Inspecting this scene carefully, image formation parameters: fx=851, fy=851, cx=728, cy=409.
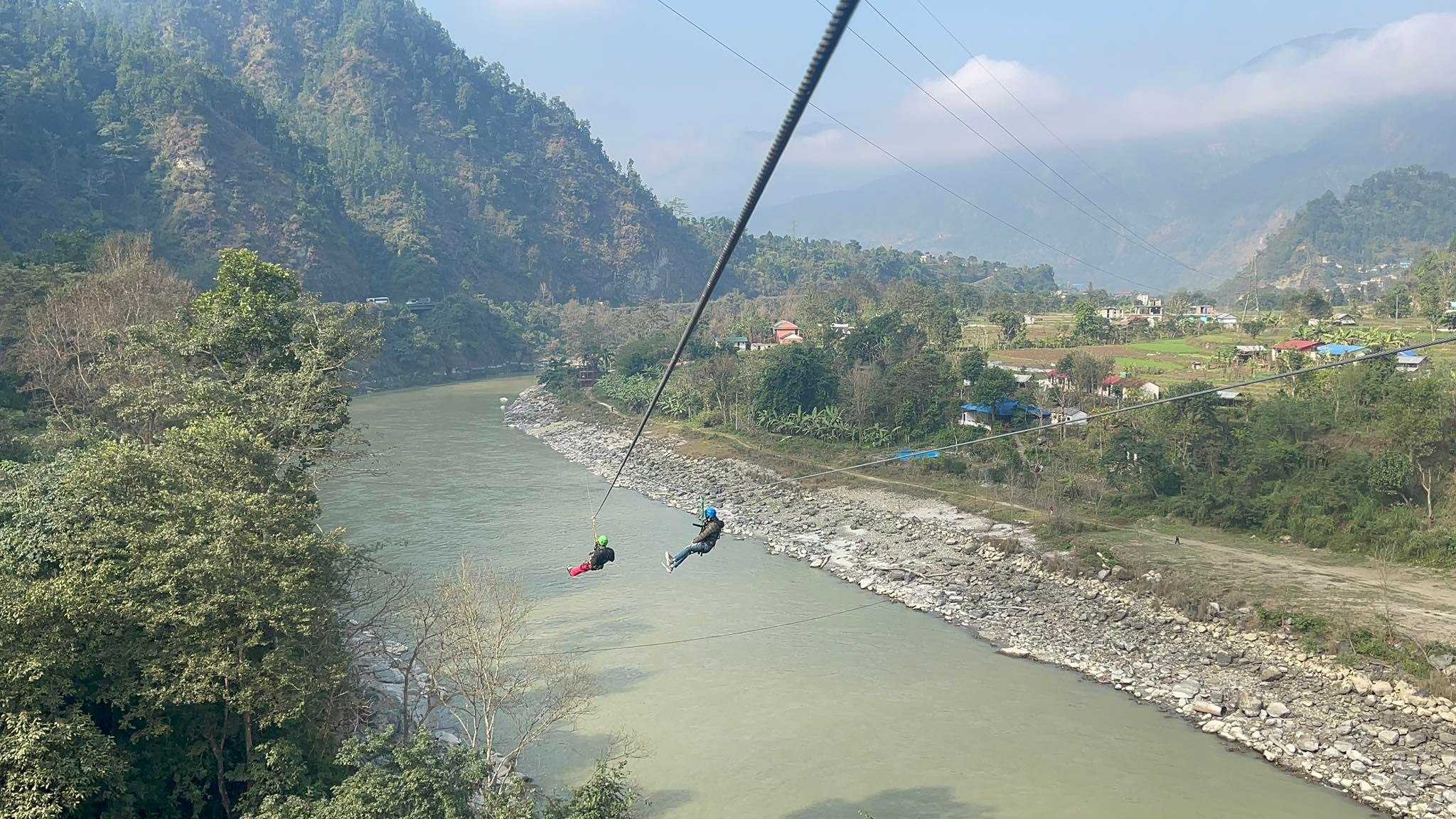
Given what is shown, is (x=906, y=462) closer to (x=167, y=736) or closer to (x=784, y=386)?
(x=784, y=386)

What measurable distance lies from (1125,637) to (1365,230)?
101m

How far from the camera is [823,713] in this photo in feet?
37.4

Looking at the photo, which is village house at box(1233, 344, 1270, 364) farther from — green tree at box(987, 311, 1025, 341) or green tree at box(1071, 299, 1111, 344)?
green tree at box(987, 311, 1025, 341)

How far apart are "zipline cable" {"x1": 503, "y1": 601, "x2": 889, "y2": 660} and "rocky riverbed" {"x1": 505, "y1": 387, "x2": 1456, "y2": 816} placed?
4.02 feet

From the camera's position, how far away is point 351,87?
278 feet

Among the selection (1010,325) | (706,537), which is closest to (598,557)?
(706,537)

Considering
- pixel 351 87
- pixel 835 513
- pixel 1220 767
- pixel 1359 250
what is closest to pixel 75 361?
pixel 835 513

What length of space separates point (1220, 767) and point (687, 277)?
3402 inches

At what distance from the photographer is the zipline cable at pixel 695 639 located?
1259cm

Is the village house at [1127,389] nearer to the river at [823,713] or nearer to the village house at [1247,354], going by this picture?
the village house at [1247,354]

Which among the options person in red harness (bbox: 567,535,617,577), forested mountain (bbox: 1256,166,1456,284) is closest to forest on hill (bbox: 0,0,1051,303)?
person in red harness (bbox: 567,535,617,577)

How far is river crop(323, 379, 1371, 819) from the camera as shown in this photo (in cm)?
946

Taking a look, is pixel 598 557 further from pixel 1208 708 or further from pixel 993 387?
pixel 993 387

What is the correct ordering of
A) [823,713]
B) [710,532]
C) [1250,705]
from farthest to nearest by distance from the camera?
1. [823,713]
2. [1250,705]
3. [710,532]
